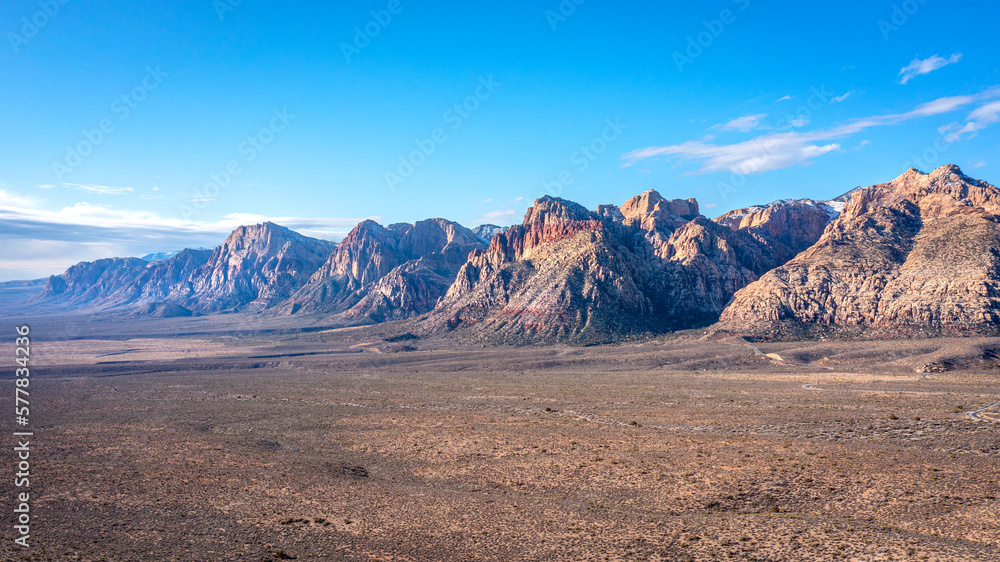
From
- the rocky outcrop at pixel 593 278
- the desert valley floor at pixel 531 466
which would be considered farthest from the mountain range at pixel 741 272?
the desert valley floor at pixel 531 466

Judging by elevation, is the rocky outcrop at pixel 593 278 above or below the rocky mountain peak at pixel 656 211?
below

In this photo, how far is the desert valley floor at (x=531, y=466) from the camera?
22.0 metres

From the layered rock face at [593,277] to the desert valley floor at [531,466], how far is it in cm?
4391

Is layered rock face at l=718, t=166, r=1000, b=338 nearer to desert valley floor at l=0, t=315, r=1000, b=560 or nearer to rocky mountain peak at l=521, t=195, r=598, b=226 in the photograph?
desert valley floor at l=0, t=315, r=1000, b=560

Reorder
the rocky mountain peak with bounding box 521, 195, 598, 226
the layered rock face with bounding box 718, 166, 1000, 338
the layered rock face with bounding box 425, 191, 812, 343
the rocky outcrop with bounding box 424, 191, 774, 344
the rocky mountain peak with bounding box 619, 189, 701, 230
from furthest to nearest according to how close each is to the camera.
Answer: the rocky mountain peak with bounding box 619, 189, 701, 230
the rocky mountain peak with bounding box 521, 195, 598, 226
the layered rock face with bounding box 425, 191, 812, 343
the rocky outcrop with bounding box 424, 191, 774, 344
the layered rock face with bounding box 718, 166, 1000, 338

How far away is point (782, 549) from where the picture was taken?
20.7 metres

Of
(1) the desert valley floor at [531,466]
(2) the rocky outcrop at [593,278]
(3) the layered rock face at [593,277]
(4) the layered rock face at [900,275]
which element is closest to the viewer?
(1) the desert valley floor at [531,466]

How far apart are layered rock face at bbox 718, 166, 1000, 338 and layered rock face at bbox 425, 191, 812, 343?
1752 centimetres

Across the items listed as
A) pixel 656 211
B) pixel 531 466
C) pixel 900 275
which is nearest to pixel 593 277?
pixel 656 211

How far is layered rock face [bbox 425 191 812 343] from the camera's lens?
115 m

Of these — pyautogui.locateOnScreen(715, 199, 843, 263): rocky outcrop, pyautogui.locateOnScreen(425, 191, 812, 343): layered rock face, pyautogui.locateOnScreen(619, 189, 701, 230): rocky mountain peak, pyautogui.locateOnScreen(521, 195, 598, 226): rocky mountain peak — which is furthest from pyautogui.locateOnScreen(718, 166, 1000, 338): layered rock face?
pyautogui.locateOnScreen(521, 195, 598, 226): rocky mountain peak

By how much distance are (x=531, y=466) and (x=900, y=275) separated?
89.4 metres

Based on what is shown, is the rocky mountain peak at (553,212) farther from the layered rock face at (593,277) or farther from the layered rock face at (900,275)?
the layered rock face at (900,275)

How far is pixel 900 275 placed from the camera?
295ft
